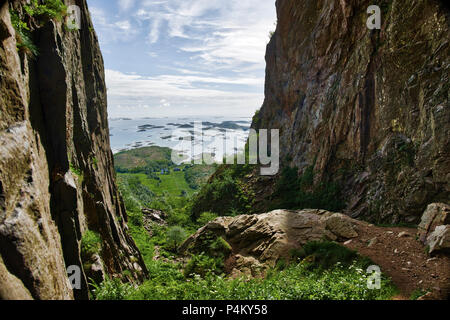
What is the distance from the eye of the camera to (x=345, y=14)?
1767cm

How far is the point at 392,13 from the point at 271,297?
50.9 ft

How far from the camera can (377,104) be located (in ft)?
46.9

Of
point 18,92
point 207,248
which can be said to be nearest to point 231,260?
point 207,248

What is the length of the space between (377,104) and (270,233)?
10066 millimetres

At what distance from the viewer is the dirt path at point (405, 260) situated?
640 cm

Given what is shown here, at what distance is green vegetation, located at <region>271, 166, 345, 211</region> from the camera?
17203 millimetres

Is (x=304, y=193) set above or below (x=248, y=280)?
above

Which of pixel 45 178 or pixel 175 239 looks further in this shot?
pixel 175 239

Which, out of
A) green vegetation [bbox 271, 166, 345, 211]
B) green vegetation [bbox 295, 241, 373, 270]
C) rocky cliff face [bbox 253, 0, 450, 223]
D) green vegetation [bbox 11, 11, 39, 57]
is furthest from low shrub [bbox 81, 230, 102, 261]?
green vegetation [bbox 271, 166, 345, 211]

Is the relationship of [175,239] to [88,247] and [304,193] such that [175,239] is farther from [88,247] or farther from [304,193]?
[88,247]

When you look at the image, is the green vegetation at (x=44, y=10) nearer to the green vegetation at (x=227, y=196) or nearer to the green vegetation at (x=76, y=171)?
the green vegetation at (x=76, y=171)

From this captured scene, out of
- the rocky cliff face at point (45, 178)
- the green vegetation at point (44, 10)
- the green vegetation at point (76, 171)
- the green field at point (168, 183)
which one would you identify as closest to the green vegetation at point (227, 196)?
the rocky cliff face at point (45, 178)

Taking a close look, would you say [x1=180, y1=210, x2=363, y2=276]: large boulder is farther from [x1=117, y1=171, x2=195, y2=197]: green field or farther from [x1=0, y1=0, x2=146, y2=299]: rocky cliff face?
[x1=117, y1=171, x2=195, y2=197]: green field

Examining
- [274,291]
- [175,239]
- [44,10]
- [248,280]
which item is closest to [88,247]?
[274,291]
